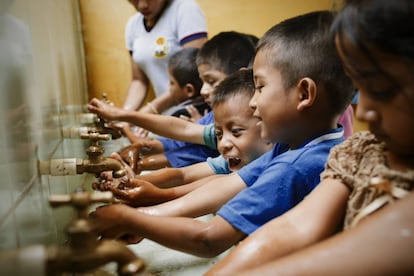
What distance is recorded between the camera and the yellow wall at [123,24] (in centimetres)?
196

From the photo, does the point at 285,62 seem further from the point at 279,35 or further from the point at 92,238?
the point at 92,238

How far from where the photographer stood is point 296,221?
0.53 metres

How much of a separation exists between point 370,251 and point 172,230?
362 mm

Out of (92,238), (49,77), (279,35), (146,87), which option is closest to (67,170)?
(49,77)

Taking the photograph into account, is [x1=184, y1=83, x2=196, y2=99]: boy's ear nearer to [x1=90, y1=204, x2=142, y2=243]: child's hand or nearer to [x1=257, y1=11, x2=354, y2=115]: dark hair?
[x1=257, y1=11, x2=354, y2=115]: dark hair

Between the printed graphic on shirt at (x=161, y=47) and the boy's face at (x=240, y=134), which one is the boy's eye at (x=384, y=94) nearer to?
the boy's face at (x=240, y=134)

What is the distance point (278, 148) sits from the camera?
84 cm

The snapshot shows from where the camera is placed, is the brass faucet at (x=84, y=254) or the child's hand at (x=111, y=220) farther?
the child's hand at (x=111, y=220)

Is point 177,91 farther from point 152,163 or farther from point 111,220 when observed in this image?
point 111,220

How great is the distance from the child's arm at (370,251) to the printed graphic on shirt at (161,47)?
4.88 feet

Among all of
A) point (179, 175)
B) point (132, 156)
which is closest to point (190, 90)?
point (132, 156)

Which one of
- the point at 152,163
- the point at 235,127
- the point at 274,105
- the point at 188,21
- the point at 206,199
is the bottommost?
the point at 152,163

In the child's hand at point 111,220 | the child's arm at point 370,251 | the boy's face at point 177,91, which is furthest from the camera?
the boy's face at point 177,91

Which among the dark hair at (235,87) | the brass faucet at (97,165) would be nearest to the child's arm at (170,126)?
the dark hair at (235,87)
